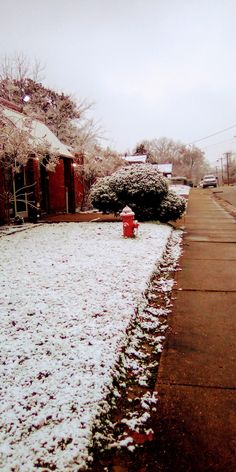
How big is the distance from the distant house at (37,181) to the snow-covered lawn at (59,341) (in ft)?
17.1

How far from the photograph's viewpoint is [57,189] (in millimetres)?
16453

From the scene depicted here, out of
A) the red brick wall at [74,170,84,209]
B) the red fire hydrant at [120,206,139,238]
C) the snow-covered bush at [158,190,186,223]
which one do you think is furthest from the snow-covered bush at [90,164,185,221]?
the red brick wall at [74,170,84,209]

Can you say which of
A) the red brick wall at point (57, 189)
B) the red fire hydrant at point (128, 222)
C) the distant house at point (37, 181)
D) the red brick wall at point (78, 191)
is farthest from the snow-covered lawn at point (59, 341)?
the red brick wall at point (78, 191)

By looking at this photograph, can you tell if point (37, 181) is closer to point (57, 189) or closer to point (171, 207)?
point (57, 189)

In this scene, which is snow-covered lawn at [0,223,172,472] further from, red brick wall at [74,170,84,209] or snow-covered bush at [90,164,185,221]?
red brick wall at [74,170,84,209]

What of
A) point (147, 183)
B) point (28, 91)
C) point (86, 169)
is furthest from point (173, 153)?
Result: point (147, 183)

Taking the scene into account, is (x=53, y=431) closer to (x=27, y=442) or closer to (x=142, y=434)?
(x=27, y=442)

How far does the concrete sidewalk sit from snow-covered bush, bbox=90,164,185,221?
581 centimetres

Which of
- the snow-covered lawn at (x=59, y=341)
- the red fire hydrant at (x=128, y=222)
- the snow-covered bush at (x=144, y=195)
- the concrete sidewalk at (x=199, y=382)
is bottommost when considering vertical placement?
the concrete sidewalk at (x=199, y=382)

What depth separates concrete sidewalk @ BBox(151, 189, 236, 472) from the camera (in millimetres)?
2035

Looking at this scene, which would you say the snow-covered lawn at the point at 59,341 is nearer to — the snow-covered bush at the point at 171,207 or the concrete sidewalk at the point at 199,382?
the concrete sidewalk at the point at 199,382

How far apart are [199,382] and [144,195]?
8704 mm

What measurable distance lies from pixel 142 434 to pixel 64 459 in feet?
1.77

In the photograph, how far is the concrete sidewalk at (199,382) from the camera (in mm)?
2035
